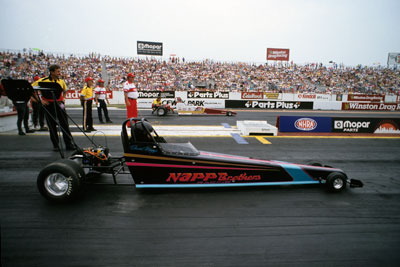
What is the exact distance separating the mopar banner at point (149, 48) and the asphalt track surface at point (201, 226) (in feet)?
105

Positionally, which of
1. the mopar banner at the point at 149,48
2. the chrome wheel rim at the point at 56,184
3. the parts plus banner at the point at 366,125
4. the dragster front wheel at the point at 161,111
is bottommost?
the chrome wheel rim at the point at 56,184

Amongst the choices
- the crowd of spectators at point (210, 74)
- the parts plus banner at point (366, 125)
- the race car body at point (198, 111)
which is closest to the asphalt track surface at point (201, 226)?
the parts plus banner at point (366, 125)

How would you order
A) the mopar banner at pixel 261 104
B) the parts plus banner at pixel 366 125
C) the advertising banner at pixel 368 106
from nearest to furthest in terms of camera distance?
the parts plus banner at pixel 366 125 < the mopar banner at pixel 261 104 < the advertising banner at pixel 368 106

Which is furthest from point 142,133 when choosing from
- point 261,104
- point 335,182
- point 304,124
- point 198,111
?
point 261,104

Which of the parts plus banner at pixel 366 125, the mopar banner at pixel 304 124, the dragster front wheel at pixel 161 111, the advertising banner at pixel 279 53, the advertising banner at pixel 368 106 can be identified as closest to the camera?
the mopar banner at pixel 304 124

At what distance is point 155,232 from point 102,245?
1.99 ft

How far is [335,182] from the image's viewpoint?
4.13 metres

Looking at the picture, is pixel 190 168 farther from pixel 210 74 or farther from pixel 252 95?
pixel 210 74

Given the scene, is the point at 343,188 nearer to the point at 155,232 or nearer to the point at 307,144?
the point at 155,232

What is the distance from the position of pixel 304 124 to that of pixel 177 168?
24.4 ft

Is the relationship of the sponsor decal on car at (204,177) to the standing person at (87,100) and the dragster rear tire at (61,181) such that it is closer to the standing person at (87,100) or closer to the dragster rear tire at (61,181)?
the dragster rear tire at (61,181)

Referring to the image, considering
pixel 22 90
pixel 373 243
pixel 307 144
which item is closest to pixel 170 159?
pixel 22 90

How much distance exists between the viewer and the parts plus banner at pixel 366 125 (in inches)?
383

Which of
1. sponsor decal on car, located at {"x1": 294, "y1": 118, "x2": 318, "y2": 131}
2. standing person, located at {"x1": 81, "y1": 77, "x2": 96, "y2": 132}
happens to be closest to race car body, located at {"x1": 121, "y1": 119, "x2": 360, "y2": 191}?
standing person, located at {"x1": 81, "y1": 77, "x2": 96, "y2": 132}
